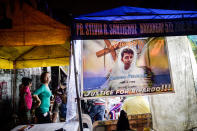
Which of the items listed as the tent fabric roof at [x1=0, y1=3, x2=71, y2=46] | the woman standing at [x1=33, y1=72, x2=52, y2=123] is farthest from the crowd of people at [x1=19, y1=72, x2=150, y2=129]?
the tent fabric roof at [x1=0, y1=3, x2=71, y2=46]

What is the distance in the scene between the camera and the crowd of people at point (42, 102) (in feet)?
17.1

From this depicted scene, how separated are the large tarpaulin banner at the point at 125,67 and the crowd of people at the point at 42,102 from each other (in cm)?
356

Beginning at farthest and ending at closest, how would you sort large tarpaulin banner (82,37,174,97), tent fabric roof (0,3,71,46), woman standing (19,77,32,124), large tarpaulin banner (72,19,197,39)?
woman standing (19,77,32,124) → tent fabric roof (0,3,71,46) → large tarpaulin banner (82,37,174,97) → large tarpaulin banner (72,19,197,39)

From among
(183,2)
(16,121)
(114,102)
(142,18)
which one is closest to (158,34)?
(142,18)

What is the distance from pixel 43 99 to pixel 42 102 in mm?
131

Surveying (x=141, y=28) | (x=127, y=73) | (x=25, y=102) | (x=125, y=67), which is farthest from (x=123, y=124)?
(x=25, y=102)

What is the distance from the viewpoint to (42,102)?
17.3 ft

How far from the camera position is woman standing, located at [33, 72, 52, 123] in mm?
5219

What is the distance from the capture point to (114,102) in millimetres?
6145

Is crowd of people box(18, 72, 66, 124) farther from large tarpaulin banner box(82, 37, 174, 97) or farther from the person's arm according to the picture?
large tarpaulin banner box(82, 37, 174, 97)

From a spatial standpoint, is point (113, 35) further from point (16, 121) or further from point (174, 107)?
point (16, 121)

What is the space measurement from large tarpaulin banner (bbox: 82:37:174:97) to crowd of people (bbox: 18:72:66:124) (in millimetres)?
3561

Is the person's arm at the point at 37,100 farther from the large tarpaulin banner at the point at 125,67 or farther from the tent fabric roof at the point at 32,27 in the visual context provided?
the large tarpaulin banner at the point at 125,67

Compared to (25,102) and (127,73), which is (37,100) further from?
(127,73)
